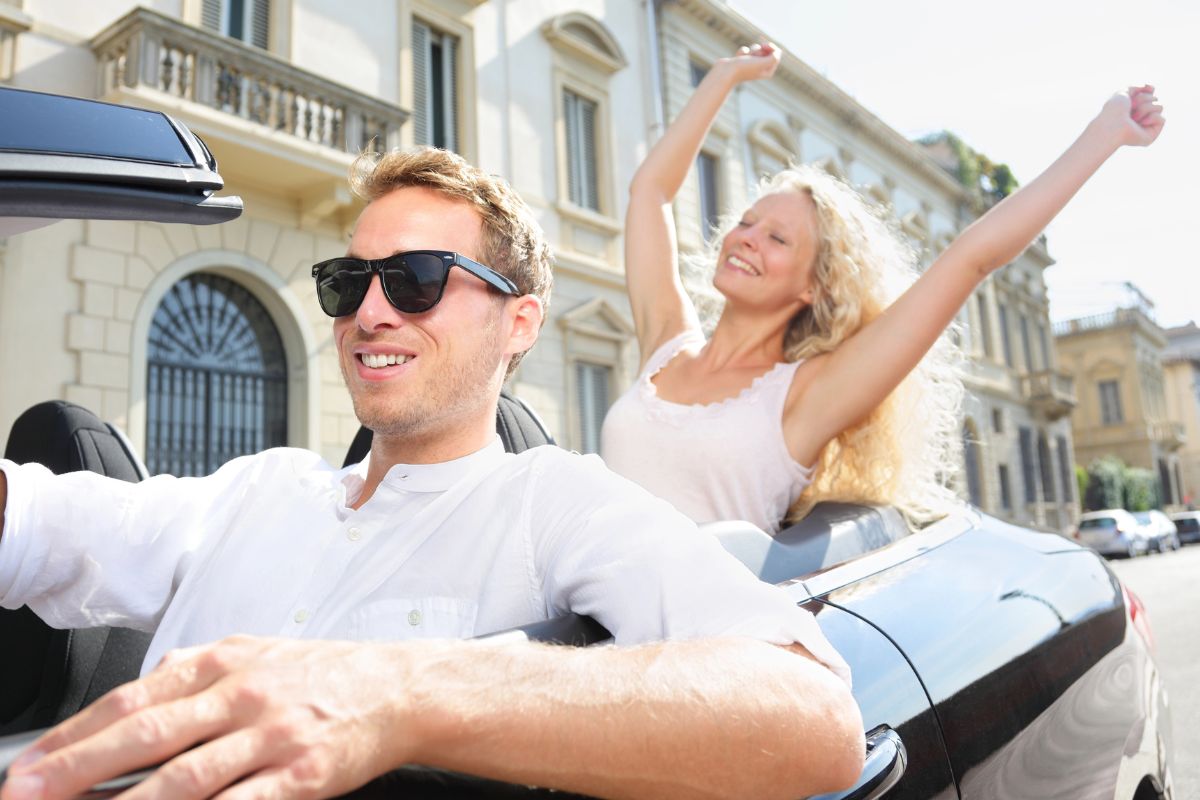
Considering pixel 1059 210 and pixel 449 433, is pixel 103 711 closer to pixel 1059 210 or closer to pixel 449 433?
pixel 449 433

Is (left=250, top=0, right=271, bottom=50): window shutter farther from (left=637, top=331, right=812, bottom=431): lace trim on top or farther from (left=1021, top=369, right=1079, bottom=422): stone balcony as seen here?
(left=1021, top=369, right=1079, bottom=422): stone balcony

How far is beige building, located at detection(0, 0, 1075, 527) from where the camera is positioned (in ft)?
25.4

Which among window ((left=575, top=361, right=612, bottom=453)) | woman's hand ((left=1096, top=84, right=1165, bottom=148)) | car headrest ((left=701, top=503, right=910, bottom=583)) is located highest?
window ((left=575, top=361, right=612, bottom=453))

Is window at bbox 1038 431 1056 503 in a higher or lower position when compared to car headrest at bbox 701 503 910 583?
higher

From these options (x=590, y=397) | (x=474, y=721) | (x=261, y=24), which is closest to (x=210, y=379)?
(x=261, y=24)

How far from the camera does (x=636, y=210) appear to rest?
118 inches

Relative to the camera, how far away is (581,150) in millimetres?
13117

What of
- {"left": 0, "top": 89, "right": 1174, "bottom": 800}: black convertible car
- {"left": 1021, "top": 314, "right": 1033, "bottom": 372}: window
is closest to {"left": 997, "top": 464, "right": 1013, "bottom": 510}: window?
{"left": 1021, "top": 314, "right": 1033, "bottom": 372}: window

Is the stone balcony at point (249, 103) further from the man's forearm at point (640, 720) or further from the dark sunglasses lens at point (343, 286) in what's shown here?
the man's forearm at point (640, 720)

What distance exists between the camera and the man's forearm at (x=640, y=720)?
2.45 ft

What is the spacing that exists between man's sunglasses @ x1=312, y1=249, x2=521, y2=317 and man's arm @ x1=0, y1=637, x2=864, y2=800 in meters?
0.65

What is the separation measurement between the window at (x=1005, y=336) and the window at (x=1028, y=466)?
2104 mm

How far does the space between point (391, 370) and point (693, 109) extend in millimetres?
1885

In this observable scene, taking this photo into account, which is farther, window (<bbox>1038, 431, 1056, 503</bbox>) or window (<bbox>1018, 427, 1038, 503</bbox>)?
window (<bbox>1038, 431, 1056, 503</bbox>)
